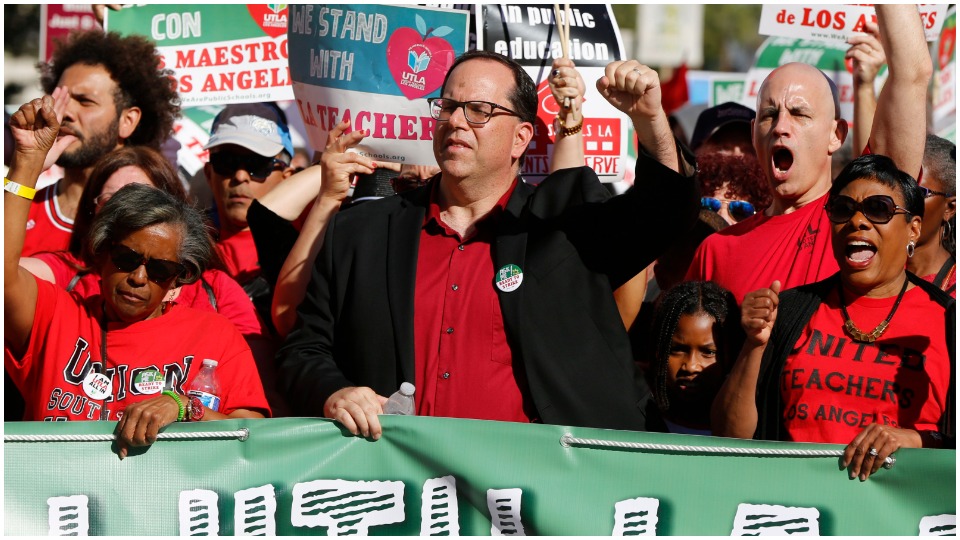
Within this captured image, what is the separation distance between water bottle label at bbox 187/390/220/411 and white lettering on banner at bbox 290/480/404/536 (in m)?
0.39

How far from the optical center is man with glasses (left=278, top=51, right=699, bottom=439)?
3914 mm

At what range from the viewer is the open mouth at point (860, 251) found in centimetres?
378

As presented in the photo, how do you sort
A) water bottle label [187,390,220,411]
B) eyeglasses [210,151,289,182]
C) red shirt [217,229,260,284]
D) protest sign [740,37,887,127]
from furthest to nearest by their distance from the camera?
protest sign [740,37,887,127], eyeglasses [210,151,289,182], red shirt [217,229,260,284], water bottle label [187,390,220,411]

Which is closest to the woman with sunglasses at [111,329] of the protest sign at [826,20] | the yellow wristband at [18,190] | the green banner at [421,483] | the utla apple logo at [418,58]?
the yellow wristband at [18,190]

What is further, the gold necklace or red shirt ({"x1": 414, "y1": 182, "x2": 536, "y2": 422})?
red shirt ({"x1": 414, "y1": 182, "x2": 536, "y2": 422})

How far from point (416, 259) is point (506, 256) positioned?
32cm

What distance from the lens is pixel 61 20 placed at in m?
8.38

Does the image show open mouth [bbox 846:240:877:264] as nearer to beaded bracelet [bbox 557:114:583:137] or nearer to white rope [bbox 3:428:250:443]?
beaded bracelet [bbox 557:114:583:137]

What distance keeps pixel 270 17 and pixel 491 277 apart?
129 inches

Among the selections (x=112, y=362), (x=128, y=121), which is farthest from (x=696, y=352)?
(x=128, y=121)

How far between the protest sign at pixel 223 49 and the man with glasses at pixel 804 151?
2895 mm

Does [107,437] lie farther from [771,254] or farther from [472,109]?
[771,254]

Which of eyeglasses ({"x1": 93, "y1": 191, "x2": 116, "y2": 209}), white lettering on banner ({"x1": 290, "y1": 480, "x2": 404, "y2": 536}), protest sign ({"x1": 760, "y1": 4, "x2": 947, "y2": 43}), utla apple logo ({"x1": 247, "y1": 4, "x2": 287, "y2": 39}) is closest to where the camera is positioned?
white lettering on banner ({"x1": 290, "y1": 480, "x2": 404, "y2": 536})

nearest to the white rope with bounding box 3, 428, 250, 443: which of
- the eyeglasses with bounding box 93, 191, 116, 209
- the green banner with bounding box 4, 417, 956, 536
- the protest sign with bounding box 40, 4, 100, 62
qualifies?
the green banner with bounding box 4, 417, 956, 536
